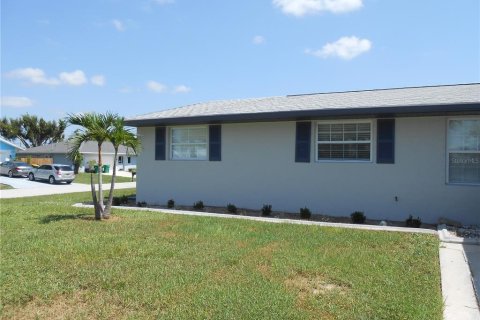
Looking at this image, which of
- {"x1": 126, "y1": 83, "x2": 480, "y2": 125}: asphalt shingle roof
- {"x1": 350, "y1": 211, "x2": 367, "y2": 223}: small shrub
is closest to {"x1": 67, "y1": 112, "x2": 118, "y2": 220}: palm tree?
{"x1": 126, "y1": 83, "x2": 480, "y2": 125}: asphalt shingle roof

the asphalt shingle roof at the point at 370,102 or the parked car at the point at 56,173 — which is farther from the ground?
the asphalt shingle roof at the point at 370,102

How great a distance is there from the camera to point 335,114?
1020 centimetres

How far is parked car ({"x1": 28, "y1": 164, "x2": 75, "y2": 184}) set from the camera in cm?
2941

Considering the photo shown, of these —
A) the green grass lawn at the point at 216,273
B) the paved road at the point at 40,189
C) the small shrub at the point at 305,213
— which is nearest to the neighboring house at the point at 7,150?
the paved road at the point at 40,189

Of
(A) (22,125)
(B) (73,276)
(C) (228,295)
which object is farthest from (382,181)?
(A) (22,125)

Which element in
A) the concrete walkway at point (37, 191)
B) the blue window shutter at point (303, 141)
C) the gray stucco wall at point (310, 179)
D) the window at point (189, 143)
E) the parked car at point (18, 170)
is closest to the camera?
the gray stucco wall at point (310, 179)

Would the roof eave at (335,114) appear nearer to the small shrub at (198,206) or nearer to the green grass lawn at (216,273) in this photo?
the small shrub at (198,206)

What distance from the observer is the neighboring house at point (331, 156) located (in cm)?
969

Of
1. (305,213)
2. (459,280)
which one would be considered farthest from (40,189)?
(459,280)

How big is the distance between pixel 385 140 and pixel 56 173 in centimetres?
2576

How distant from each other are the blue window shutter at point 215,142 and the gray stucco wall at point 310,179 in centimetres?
15

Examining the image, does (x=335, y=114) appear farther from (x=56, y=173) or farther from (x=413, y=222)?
(x=56, y=173)

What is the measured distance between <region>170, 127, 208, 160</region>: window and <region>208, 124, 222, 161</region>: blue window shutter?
11.8 inches

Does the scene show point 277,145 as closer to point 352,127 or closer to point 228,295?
point 352,127
